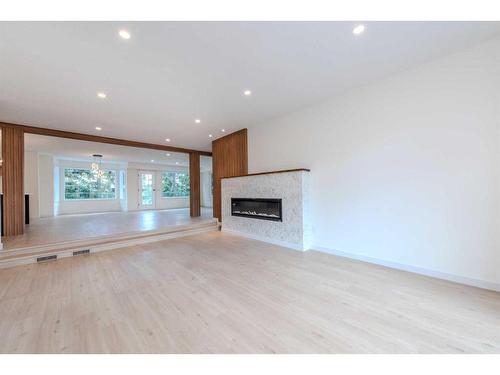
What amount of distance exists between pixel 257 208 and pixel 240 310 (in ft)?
10.4

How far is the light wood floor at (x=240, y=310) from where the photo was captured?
5.24ft

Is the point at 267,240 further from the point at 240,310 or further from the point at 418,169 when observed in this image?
the point at 418,169

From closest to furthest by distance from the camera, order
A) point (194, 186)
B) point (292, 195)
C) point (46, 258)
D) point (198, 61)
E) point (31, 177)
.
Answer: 1. point (198, 61)
2. point (46, 258)
3. point (292, 195)
4. point (31, 177)
5. point (194, 186)

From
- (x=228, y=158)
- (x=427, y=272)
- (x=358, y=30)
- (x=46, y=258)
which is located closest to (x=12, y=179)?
(x=46, y=258)

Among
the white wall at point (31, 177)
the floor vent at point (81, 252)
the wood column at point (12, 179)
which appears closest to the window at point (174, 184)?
the white wall at point (31, 177)

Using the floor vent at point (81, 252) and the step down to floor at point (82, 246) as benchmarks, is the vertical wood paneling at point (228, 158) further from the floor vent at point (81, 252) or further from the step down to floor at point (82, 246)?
the floor vent at point (81, 252)

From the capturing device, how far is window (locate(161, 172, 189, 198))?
39.7 feet

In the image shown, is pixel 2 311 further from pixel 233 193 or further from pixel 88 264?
pixel 233 193

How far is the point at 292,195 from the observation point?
428 centimetres

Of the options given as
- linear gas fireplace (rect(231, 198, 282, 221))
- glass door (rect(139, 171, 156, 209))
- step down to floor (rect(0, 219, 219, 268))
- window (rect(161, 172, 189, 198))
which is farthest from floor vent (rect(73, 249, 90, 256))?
window (rect(161, 172, 189, 198))

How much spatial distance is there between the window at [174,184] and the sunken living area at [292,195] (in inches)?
282

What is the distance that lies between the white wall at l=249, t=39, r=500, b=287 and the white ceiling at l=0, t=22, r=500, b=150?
34 centimetres

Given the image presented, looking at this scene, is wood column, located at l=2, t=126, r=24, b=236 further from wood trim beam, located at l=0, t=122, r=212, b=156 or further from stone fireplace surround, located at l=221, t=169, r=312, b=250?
stone fireplace surround, located at l=221, t=169, r=312, b=250

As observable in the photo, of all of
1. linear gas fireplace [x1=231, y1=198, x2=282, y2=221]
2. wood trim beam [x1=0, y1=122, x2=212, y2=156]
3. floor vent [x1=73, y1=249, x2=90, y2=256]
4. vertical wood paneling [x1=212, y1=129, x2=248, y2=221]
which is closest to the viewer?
floor vent [x1=73, y1=249, x2=90, y2=256]
